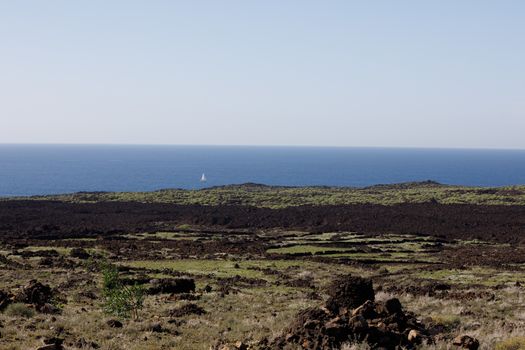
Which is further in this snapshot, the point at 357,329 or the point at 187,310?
the point at 187,310

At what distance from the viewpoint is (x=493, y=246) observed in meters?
60.0

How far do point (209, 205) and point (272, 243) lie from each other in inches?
1759

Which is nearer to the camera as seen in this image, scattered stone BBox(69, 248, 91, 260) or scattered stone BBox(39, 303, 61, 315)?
scattered stone BBox(39, 303, 61, 315)

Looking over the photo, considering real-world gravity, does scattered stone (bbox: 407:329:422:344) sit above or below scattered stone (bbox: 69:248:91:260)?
above

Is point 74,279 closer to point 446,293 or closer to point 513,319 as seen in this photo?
point 446,293

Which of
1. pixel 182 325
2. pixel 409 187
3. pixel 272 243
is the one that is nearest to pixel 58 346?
pixel 182 325

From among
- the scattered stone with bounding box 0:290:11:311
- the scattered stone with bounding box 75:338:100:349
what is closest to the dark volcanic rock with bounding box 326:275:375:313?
the scattered stone with bounding box 75:338:100:349

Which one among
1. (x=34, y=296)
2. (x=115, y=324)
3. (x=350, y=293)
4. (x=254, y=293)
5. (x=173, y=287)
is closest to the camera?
(x=115, y=324)

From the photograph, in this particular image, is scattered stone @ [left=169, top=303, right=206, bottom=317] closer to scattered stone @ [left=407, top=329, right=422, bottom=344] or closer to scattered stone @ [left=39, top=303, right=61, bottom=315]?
scattered stone @ [left=39, top=303, right=61, bottom=315]

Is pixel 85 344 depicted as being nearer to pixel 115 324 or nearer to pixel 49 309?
pixel 115 324

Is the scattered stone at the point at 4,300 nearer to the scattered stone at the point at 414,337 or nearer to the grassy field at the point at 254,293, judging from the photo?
the grassy field at the point at 254,293

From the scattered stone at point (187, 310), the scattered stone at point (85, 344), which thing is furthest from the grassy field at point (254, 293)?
the scattered stone at point (187, 310)

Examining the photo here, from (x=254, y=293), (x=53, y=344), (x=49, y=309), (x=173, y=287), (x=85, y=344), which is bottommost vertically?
(x=254, y=293)

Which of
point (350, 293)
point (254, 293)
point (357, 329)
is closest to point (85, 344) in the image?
point (357, 329)
